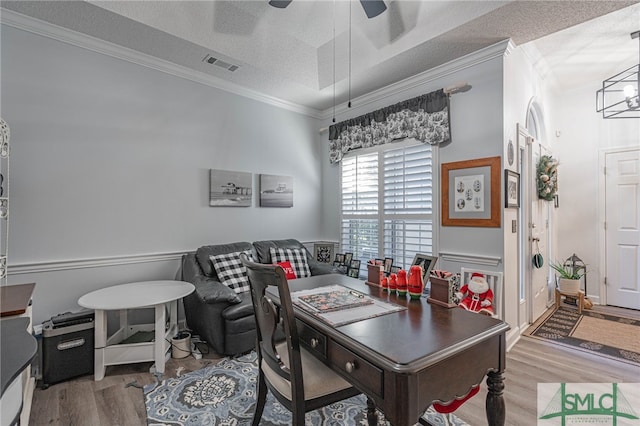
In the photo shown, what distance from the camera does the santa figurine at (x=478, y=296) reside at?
1792 millimetres

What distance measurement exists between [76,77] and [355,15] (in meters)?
2.74

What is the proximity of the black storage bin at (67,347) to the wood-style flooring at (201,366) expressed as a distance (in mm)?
79

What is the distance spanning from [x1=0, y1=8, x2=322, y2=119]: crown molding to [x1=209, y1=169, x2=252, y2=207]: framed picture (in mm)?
1050

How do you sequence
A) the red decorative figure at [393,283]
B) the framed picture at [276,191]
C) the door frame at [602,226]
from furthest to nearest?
1. the door frame at [602,226]
2. the framed picture at [276,191]
3. the red decorative figure at [393,283]

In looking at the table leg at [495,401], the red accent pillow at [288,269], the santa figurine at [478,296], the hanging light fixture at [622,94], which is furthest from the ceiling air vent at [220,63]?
the hanging light fixture at [622,94]

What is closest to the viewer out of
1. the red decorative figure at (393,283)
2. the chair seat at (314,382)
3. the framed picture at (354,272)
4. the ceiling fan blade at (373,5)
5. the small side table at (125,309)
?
the chair seat at (314,382)

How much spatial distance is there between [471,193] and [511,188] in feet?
1.17

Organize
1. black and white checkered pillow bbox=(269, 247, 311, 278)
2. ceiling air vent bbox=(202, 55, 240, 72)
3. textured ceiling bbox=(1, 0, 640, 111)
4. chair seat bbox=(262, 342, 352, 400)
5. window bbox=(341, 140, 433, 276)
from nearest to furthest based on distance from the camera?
chair seat bbox=(262, 342, 352, 400), textured ceiling bbox=(1, 0, 640, 111), ceiling air vent bbox=(202, 55, 240, 72), window bbox=(341, 140, 433, 276), black and white checkered pillow bbox=(269, 247, 311, 278)

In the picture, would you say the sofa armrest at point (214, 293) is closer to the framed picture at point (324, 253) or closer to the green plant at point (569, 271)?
the framed picture at point (324, 253)

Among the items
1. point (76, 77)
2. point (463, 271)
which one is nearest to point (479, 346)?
point (463, 271)

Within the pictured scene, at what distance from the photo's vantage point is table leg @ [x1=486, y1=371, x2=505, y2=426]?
4.20 ft

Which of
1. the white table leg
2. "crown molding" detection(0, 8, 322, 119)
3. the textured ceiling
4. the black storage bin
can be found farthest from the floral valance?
the black storage bin

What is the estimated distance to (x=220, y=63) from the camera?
322 centimetres

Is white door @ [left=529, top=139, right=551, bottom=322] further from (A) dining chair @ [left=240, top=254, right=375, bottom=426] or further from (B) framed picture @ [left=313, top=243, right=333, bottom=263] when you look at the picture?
(A) dining chair @ [left=240, top=254, right=375, bottom=426]
